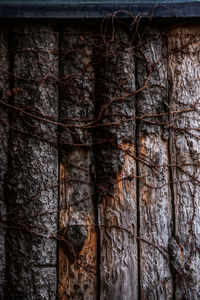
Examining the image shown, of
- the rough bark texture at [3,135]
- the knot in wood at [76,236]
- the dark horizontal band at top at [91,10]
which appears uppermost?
the dark horizontal band at top at [91,10]

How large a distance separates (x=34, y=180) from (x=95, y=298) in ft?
2.24

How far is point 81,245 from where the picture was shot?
3.95 ft

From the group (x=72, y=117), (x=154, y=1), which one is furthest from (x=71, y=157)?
(x=154, y=1)

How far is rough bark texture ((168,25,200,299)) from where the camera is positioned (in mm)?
1222

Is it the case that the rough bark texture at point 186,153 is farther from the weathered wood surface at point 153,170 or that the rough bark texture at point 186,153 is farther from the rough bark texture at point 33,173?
the rough bark texture at point 33,173

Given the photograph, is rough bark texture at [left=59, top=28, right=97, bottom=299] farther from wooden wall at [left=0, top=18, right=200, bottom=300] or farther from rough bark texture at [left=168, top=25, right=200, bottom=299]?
rough bark texture at [left=168, top=25, right=200, bottom=299]

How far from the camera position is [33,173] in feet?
4.05

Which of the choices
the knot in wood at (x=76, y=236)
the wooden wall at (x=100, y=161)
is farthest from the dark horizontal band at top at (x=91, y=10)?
the knot in wood at (x=76, y=236)

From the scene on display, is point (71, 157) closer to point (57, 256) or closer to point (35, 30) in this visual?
point (57, 256)

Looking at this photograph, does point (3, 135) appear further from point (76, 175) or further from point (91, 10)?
point (91, 10)

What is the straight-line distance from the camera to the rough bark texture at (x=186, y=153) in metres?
1.22

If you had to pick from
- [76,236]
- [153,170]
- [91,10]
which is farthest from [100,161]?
[91,10]

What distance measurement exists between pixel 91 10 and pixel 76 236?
Answer: 119 cm

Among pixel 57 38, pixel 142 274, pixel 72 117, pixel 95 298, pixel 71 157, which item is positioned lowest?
pixel 95 298
